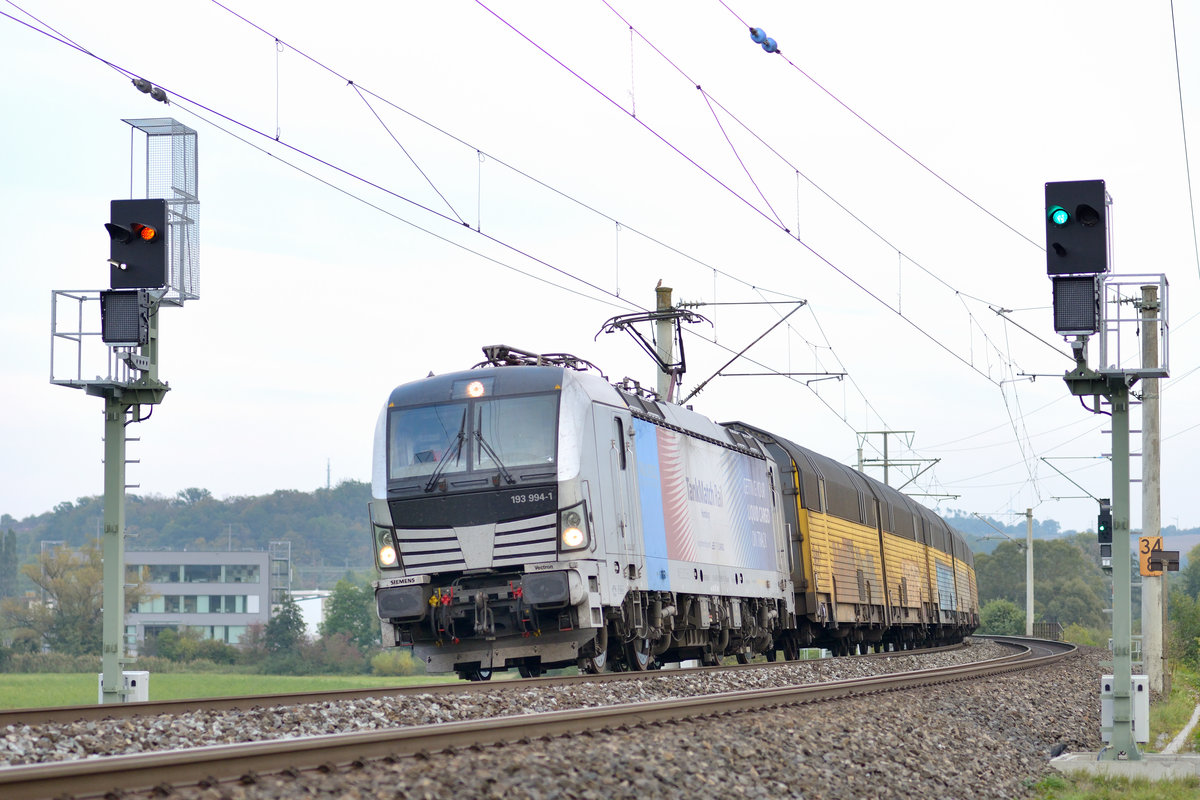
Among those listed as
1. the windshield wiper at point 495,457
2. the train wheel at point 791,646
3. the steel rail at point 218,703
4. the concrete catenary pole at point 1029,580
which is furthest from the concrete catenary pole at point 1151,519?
the concrete catenary pole at point 1029,580

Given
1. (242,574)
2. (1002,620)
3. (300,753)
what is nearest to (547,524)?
(300,753)

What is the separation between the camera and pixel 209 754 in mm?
6688

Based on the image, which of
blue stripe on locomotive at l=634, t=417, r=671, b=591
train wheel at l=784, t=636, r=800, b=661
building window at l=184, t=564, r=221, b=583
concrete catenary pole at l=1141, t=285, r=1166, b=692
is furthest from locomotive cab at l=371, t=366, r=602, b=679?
building window at l=184, t=564, r=221, b=583

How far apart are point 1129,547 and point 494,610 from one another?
22.6ft

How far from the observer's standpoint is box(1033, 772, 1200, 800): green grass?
423 inches

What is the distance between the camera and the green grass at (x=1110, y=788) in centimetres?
1073

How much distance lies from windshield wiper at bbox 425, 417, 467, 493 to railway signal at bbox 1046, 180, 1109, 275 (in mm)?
6874

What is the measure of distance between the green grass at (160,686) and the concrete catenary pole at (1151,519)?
99.7 feet

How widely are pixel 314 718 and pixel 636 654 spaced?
780cm

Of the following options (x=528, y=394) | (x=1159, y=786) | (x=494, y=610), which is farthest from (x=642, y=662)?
(x=1159, y=786)

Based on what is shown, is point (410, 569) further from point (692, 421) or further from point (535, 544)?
point (692, 421)

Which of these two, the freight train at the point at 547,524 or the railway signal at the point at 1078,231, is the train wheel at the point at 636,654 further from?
the railway signal at the point at 1078,231

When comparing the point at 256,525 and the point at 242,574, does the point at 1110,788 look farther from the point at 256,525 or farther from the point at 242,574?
the point at 256,525

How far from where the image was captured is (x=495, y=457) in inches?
601
